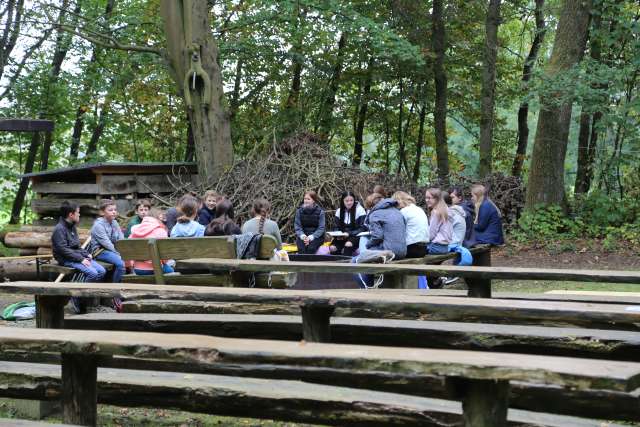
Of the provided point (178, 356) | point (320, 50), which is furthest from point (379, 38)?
point (178, 356)

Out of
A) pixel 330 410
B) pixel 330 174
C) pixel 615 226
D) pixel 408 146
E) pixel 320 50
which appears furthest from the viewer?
pixel 408 146

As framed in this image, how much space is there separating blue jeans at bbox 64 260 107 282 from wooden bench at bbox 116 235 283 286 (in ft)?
1.95

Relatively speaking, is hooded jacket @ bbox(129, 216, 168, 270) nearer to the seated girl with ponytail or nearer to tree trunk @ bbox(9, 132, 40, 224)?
the seated girl with ponytail

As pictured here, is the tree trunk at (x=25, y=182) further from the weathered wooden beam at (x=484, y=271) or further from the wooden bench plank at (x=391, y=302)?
the wooden bench plank at (x=391, y=302)

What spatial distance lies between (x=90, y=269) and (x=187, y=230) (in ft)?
4.10

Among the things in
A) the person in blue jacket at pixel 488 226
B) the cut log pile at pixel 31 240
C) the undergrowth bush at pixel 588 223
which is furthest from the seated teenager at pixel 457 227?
the cut log pile at pixel 31 240

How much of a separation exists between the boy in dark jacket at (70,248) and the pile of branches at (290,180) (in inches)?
210

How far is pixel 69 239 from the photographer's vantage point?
1057 cm

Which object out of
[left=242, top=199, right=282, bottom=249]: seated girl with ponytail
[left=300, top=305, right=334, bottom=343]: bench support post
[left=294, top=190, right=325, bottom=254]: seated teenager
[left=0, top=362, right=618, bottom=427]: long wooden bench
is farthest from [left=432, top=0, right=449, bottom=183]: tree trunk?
[left=0, top=362, right=618, bottom=427]: long wooden bench

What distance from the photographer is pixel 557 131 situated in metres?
18.3

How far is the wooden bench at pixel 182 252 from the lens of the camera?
9.36m

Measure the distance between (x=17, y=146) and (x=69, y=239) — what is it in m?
22.0

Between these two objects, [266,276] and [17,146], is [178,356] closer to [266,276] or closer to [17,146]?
[266,276]

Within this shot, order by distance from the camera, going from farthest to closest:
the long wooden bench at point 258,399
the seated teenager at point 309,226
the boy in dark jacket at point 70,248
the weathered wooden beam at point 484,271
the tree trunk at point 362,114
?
the tree trunk at point 362,114 < the seated teenager at point 309,226 < the boy in dark jacket at point 70,248 < the weathered wooden beam at point 484,271 < the long wooden bench at point 258,399
